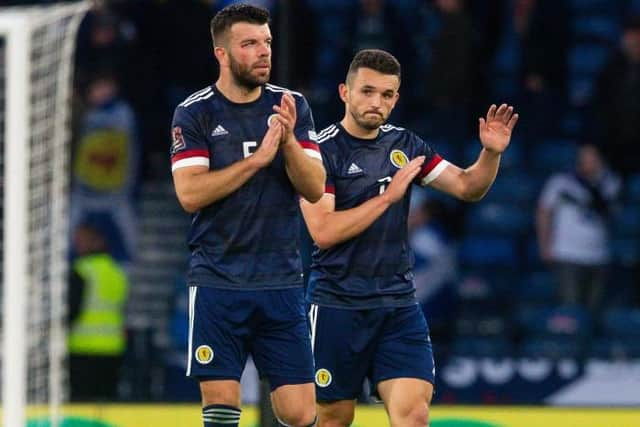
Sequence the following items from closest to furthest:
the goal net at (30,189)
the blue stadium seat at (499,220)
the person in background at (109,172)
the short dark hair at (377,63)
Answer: the goal net at (30,189)
the short dark hair at (377,63)
the person in background at (109,172)
the blue stadium seat at (499,220)

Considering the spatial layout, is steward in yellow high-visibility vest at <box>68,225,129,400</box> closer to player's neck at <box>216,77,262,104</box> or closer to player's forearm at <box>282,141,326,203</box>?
player's neck at <box>216,77,262,104</box>

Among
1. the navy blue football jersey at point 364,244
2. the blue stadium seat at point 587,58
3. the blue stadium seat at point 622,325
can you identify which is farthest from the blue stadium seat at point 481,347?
the navy blue football jersey at point 364,244

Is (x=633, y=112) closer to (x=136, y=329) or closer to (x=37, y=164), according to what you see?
(x=136, y=329)

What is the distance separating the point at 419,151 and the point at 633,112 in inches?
244

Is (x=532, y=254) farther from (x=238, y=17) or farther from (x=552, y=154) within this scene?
(x=238, y=17)

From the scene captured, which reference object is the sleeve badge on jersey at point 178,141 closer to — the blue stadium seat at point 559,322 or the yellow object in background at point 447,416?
the yellow object in background at point 447,416

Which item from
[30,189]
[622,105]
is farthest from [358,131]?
[622,105]

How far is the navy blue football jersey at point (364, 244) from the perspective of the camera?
7625 millimetres

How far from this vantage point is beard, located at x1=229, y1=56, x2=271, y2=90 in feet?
23.4

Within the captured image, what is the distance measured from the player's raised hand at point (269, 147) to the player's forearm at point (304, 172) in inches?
3.3

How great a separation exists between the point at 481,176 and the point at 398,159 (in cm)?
38

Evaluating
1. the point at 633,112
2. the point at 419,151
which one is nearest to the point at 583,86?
the point at 633,112

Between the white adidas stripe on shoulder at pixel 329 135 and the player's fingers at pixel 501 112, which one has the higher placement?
the player's fingers at pixel 501 112

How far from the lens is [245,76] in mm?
7156
